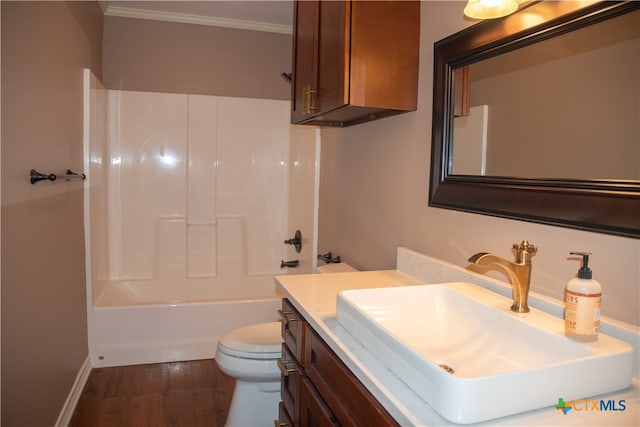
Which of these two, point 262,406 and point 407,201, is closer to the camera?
point 407,201

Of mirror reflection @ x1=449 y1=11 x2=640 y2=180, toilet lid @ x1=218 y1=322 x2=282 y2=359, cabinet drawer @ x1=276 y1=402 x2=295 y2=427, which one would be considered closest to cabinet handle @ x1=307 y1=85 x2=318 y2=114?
mirror reflection @ x1=449 y1=11 x2=640 y2=180

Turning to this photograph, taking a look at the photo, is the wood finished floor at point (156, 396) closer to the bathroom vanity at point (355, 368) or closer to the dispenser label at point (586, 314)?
the bathroom vanity at point (355, 368)

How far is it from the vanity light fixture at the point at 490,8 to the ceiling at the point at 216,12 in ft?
6.80

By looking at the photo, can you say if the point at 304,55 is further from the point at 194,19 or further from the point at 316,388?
the point at 194,19

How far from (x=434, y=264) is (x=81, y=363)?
2.23 metres

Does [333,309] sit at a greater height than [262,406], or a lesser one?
greater

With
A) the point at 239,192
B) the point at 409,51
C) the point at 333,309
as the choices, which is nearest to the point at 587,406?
the point at 333,309

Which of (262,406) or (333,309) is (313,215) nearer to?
(262,406)

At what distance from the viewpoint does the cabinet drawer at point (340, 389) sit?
0.91 metres

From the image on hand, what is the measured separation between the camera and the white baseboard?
7.25 feet

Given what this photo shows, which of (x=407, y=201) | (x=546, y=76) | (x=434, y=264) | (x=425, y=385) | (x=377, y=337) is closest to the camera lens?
(x=425, y=385)

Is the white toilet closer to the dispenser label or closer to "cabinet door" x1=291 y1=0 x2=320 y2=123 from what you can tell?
"cabinet door" x1=291 y1=0 x2=320 y2=123

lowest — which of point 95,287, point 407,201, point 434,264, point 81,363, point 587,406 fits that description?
point 81,363

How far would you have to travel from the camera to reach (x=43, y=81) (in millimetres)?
1985
